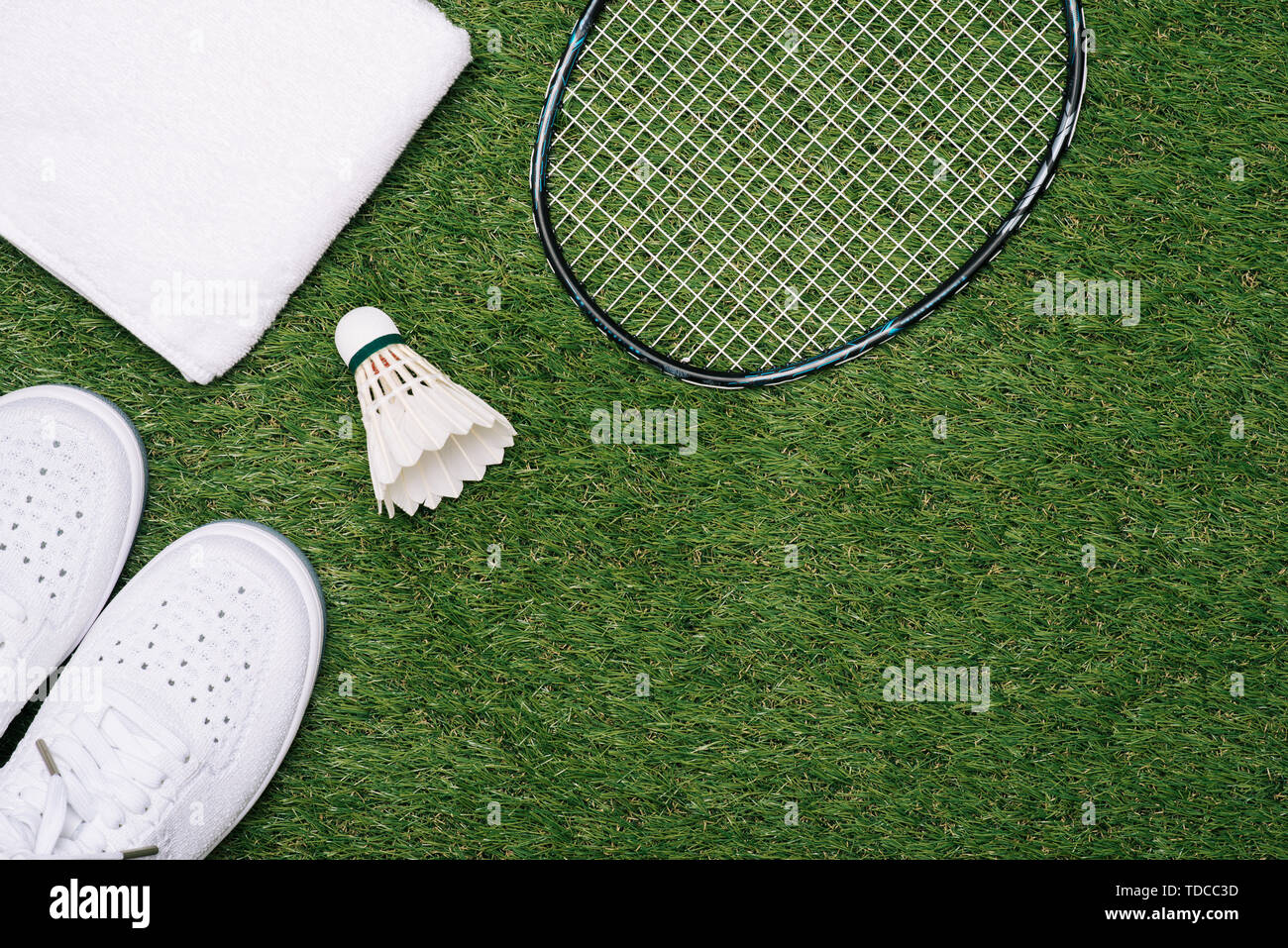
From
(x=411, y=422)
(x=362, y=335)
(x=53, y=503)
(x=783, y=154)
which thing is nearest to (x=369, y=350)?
(x=362, y=335)

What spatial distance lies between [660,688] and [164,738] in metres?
0.90

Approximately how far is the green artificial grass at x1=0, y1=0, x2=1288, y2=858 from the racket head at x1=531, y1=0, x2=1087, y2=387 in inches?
3.7

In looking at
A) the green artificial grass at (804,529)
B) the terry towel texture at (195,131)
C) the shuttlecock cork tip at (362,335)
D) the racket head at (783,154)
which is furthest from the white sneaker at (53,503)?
the racket head at (783,154)

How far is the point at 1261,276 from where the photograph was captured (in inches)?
63.6

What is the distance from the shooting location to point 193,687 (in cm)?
155

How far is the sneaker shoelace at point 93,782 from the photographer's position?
57.7 inches

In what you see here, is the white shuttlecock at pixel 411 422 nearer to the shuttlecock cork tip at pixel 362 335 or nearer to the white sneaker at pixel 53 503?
the shuttlecock cork tip at pixel 362 335

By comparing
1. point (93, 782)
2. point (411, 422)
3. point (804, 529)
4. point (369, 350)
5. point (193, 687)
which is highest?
point (369, 350)

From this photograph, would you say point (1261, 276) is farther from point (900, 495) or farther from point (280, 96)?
point (280, 96)

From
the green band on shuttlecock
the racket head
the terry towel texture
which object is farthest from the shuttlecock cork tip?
the racket head

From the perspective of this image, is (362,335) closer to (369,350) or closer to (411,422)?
(369,350)

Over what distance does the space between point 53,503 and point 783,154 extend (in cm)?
148

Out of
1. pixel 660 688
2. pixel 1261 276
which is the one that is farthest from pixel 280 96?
pixel 1261 276
